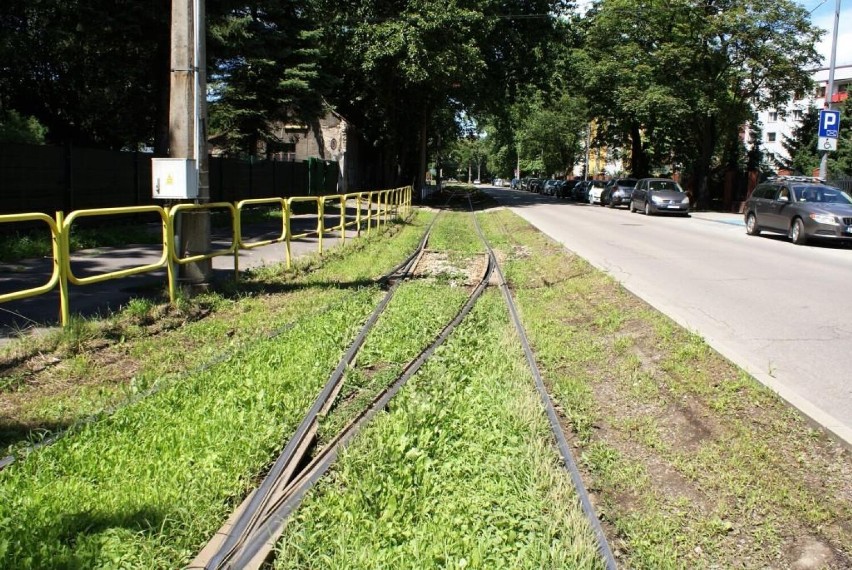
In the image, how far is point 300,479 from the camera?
3938 mm

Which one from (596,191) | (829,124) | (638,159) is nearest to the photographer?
(829,124)

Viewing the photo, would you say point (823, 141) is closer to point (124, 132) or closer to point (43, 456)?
point (43, 456)

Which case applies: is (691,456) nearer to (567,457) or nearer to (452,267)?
(567,457)

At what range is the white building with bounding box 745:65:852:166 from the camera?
41537mm

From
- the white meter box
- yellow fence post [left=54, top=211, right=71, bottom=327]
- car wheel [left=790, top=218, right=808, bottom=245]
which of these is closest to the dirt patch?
the white meter box

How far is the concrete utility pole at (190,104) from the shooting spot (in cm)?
830

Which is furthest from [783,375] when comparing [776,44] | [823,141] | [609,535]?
[776,44]

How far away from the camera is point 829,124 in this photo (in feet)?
75.5

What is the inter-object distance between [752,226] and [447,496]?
19171 mm

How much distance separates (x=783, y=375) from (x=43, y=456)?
18.5 feet

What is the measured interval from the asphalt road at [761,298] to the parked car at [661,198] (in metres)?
10.1

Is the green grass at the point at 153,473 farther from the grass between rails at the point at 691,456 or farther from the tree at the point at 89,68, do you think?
the tree at the point at 89,68

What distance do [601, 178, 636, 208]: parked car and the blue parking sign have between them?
1265 cm

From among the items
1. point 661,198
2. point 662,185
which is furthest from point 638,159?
point 661,198
